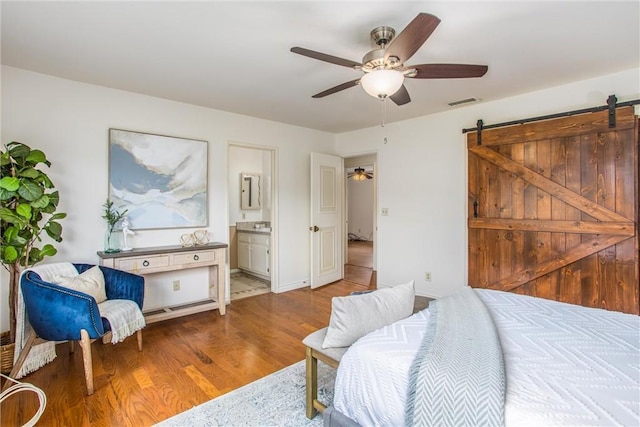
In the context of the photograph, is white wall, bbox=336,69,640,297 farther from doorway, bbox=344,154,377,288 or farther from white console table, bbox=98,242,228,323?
white console table, bbox=98,242,228,323

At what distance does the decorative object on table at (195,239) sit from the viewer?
357 centimetres

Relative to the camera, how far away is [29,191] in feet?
7.34

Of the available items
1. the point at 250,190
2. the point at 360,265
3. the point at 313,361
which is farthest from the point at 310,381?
the point at 360,265

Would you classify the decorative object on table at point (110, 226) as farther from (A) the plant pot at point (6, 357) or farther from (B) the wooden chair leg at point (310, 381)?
(B) the wooden chair leg at point (310, 381)

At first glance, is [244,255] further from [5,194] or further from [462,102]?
[462,102]

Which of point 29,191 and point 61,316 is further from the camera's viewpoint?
point 29,191

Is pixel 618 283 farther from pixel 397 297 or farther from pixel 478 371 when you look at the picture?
pixel 478 371

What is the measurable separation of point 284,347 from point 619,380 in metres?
2.21

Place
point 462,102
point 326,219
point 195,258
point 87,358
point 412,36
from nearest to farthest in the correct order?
1. point 412,36
2. point 87,358
3. point 195,258
4. point 462,102
5. point 326,219

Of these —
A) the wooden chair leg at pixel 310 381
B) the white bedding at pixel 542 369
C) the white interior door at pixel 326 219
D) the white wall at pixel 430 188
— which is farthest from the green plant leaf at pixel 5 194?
the white wall at pixel 430 188

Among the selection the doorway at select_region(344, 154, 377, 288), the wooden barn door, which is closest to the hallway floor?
the doorway at select_region(344, 154, 377, 288)

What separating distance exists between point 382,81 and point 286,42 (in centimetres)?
80

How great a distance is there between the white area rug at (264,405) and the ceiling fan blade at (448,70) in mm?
2147

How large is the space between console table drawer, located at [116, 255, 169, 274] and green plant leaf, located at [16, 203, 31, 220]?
805 mm
